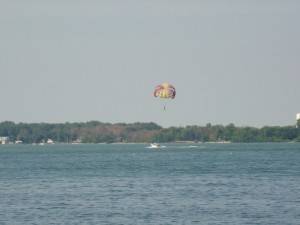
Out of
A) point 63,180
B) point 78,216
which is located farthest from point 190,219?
point 63,180

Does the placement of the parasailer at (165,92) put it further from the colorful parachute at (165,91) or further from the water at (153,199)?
the water at (153,199)

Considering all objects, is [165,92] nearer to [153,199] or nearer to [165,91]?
[165,91]

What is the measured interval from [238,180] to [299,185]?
7691 millimetres

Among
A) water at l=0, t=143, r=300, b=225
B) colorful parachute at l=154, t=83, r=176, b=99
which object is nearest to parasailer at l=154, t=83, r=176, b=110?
colorful parachute at l=154, t=83, r=176, b=99

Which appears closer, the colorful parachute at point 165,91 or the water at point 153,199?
the water at point 153,199

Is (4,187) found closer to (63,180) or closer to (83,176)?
(63,180)

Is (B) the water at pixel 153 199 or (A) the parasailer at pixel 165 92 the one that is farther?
(A) the parasailer at pixel 165 92

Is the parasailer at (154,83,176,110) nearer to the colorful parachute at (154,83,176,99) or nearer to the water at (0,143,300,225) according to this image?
the colorful parachute at (154,83,176,99)

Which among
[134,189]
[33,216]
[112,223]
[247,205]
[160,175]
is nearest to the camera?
[112,223]

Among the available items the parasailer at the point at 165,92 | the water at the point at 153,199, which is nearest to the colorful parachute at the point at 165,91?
the parasailer at the point at 165,92

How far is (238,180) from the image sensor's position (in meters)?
71.1

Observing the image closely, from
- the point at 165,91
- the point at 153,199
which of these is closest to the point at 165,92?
the point at 165,91

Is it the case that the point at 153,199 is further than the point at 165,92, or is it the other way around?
the point at 165,92

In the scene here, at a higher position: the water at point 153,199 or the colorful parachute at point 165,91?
the colorful parachute at point 165,91
